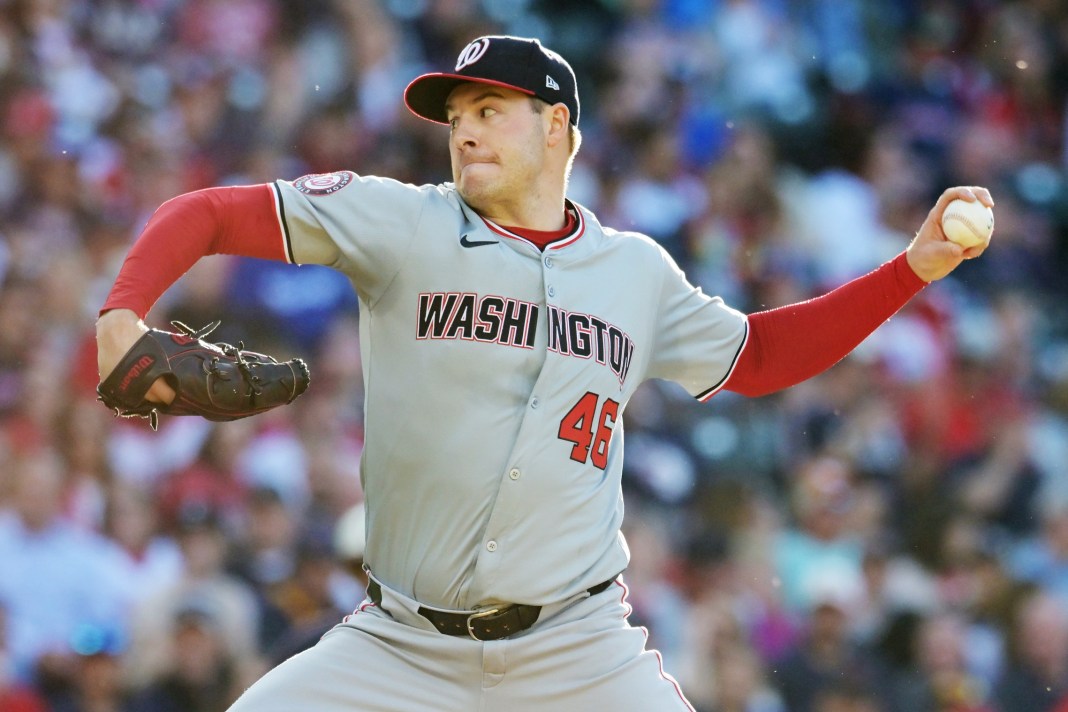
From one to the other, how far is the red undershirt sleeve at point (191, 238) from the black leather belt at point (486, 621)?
2.80 ft

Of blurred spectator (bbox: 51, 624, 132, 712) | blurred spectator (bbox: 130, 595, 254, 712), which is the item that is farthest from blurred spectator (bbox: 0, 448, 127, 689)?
blurred spectator (bbox: 130, 595, 254, 712)

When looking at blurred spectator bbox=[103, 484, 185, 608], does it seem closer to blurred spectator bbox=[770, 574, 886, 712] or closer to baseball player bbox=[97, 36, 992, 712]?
blurred spectator bbox=[770, 574, 886, 712]

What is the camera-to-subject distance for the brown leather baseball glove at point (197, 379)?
8.70ft

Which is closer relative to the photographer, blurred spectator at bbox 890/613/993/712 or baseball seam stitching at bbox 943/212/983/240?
baseball seam stitching at bbox 943/212/983/240

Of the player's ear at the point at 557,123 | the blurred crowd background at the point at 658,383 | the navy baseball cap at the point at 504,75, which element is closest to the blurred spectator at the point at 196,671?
the blurred crowd background at the point at 658,383

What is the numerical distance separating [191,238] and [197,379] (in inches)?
12.6

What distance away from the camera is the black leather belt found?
3.03 metres

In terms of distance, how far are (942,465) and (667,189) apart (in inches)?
85.2

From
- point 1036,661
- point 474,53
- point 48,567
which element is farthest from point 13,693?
point 1036,661

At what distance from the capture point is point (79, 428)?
612 centimetres

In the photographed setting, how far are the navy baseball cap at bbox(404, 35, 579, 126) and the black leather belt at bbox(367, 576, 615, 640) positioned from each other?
3.96 feet

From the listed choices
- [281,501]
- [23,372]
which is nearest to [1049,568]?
[281,501]

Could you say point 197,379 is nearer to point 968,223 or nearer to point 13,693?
point 968,223

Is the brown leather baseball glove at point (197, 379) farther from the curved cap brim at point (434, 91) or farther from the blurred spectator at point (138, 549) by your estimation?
the blurred spectator at point (138, 549)
